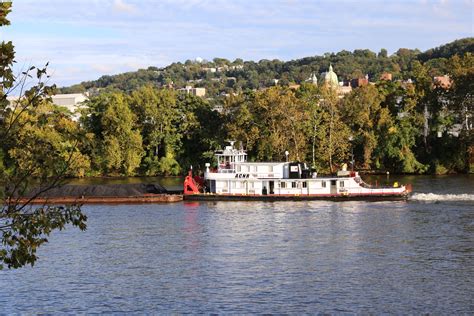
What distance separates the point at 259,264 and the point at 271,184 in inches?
1441

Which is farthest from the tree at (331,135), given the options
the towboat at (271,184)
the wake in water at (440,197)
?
the wake in water at (440,197)

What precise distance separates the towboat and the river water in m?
8.51

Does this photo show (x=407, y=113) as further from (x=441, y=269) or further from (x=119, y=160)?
(x=441, y=269)

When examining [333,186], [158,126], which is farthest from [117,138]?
[333,186]

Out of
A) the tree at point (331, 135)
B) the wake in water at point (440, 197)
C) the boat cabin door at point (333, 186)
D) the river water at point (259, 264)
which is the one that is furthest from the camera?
the tree at point (331, 135)

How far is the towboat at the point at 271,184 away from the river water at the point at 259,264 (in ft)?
27.9

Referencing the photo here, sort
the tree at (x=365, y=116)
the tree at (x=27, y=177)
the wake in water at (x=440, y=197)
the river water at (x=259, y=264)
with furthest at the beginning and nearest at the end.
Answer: the tree at (x=365, y=116) → the wake in water at (x=440, y=197) → the river water at (x=259, y=264) → the tree at (x=27, y=177)

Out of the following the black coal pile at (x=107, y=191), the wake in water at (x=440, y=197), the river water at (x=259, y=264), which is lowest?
the river water at (x=259, y=264)

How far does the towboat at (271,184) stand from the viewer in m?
80.8

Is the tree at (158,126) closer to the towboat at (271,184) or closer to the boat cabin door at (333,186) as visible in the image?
the towboat at (271,184)

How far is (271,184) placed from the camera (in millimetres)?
83062

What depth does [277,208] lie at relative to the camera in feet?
245

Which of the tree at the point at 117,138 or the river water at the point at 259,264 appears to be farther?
the tree at the point at 117,138

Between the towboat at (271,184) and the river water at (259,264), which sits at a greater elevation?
the towboat at (271,184)
